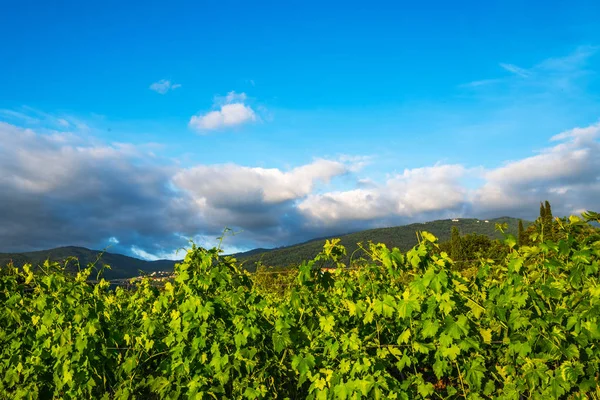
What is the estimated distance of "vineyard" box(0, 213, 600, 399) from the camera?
435 cm

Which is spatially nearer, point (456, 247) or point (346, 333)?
point (346, 333)

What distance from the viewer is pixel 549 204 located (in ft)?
248

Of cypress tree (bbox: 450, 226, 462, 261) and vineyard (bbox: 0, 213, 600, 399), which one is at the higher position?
vineyard (bbox: 0, 213, 600, 399)

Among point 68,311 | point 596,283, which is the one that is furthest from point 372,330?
point 68,311

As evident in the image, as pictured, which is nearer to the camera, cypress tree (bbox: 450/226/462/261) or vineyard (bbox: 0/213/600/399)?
vineyard (bbox: 0/213/600/399)

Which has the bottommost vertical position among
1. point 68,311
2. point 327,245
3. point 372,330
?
point 372,330

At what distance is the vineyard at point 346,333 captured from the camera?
4.35m

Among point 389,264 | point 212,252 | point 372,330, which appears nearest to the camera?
point 389,264

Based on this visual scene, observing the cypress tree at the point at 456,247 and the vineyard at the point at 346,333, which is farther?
the cypress tree at the point at 456,247

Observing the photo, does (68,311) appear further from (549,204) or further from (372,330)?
(549,204)

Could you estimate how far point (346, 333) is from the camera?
4.73 metres

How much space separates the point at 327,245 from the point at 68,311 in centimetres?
354

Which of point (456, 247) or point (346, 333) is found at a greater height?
point (346, 333)

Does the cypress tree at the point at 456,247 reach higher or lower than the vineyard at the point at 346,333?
lower
